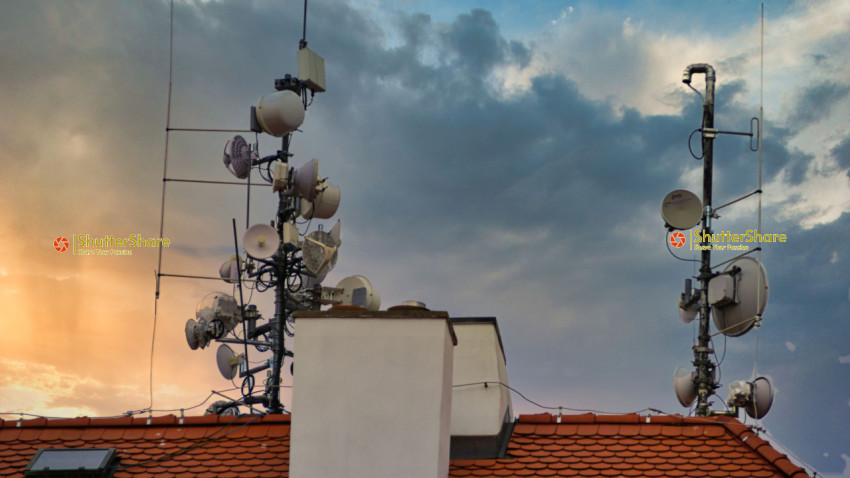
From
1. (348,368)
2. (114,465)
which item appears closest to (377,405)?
(348,368)

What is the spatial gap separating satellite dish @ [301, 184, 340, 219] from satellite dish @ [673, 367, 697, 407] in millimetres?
8001

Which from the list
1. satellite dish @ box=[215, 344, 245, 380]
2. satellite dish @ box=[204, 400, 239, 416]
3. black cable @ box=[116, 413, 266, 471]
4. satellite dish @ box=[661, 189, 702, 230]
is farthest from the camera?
satellite dish @ box=[215, 344, 245, 380]

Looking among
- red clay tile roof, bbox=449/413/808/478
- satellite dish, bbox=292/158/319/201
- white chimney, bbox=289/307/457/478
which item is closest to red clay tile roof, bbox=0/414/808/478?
red clay tile roof, bbox=449/413/808/478

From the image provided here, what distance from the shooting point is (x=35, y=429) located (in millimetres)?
16188

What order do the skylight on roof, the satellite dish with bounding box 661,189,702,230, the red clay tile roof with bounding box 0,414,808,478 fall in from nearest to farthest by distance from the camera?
1. the red clay tile roof with bounding box 0,414,808,478
2. the skylight on roof
3. the satellite dish with bounding box 661,189,702,230

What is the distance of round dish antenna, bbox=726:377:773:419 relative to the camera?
65.3 feet

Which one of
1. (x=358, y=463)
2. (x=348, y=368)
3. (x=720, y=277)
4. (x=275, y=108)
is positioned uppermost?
(x=275, y=108)

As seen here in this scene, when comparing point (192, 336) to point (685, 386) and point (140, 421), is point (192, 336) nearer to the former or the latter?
point (140, 421)

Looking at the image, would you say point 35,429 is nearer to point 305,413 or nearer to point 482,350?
point 305,413

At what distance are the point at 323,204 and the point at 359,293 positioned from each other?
2024mm

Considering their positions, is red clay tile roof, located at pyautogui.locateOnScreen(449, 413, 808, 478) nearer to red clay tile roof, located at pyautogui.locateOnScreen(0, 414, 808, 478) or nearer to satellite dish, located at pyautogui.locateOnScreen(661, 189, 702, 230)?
red clay tile roof, located at pyautogui.locateOnScreen(0, 414, 808, 478)

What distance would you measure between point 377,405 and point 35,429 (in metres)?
5.77

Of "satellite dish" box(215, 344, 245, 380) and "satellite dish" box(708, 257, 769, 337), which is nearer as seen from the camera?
"satellite dish" box(708, 257, 769, 337)

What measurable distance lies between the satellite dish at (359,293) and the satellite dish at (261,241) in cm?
183
